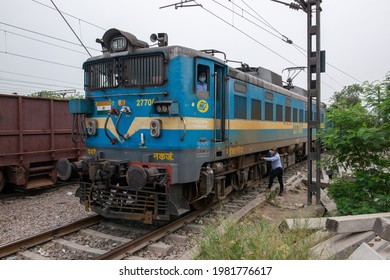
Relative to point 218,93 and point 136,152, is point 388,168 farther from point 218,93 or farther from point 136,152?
point 136,152

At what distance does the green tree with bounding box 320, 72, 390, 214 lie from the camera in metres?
6.49

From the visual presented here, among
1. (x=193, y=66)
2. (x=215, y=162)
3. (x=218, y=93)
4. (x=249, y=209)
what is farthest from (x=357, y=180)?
(x=193, y=66)

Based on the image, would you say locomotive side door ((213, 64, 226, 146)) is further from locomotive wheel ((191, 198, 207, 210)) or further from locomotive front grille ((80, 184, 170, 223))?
locomotive front grille ((80, 184, 170, 223))

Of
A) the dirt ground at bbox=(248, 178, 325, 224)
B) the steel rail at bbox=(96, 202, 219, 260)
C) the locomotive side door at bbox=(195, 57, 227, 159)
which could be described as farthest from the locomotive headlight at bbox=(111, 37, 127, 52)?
the dirt ground at bbox=(248, 178, 325, 224)

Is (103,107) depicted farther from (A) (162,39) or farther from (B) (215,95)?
(B) (215,95)

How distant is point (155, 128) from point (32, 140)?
5648 mm

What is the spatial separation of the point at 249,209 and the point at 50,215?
4653 mm

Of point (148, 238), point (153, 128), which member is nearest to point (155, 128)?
point (153, 128)

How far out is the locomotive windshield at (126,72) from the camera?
21.8ft

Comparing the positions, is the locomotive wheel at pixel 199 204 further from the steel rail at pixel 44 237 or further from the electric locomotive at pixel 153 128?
the steel rail at pixel 44 237

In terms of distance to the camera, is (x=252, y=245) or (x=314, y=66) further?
(x=314, y=66)

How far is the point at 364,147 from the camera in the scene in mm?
6910

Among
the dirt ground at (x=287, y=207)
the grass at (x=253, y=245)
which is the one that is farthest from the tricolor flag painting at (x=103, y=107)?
the dirt ground at (x=287, y=207)

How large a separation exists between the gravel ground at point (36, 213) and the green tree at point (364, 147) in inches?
225
